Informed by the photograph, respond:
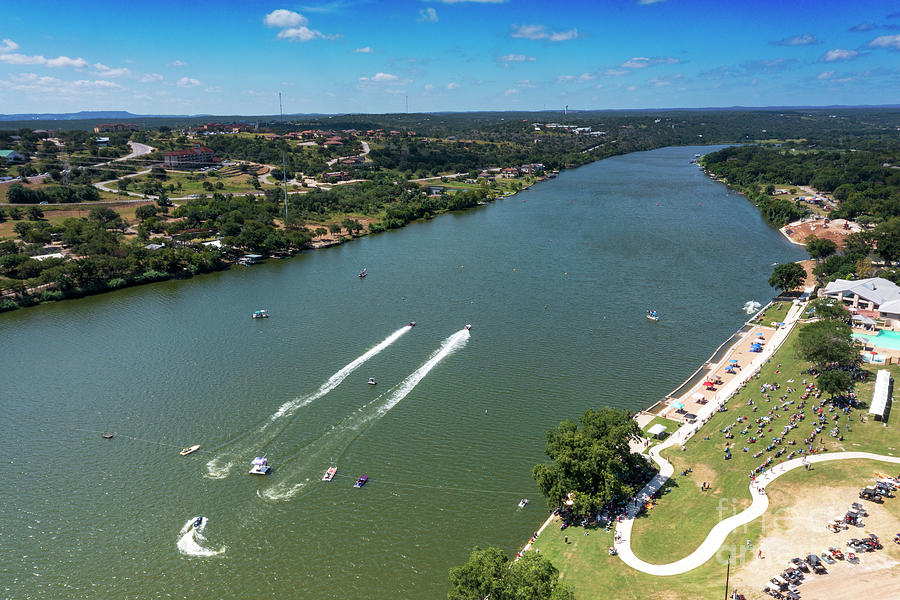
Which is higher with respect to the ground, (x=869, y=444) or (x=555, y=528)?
(x=869, y=444)

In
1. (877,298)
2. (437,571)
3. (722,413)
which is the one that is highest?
(877,298)

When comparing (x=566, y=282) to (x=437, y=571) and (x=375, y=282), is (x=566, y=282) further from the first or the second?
(x=437, y=571)

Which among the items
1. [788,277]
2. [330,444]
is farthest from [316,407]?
[788,277]

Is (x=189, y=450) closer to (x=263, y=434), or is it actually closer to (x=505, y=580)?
(x=263, y=434)

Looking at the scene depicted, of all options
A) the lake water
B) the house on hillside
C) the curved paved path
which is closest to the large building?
the house on hillside

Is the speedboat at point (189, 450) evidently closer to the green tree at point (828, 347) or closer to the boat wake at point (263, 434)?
the boat wake at point (263, 434)

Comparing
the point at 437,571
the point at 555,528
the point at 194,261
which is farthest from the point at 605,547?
the point at 194,261
